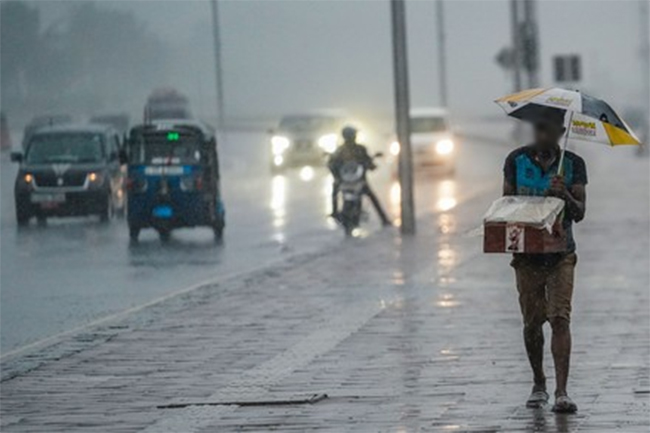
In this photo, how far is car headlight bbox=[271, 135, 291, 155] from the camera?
152 feet

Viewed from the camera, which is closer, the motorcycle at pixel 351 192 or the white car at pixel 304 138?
the motorcycle at pixel 351 192

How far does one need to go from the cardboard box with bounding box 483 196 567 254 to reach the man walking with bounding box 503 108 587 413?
3.4 inches

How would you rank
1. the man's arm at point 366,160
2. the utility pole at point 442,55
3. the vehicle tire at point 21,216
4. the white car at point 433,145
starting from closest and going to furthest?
1. the vehicle tire at point 21,216
2. the man's arm at point 366,160
3. the white car at point 433,145
4. the utility pole at point 442,55

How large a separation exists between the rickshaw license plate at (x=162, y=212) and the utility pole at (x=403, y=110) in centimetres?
287

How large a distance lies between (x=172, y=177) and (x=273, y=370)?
13.6 metres

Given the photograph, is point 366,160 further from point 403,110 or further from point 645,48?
point 645,48

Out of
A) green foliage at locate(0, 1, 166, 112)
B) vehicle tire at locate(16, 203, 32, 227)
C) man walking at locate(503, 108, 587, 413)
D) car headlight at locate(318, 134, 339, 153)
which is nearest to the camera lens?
man walking at locate(503, 108, 587, 413)

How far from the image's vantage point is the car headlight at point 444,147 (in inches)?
1921

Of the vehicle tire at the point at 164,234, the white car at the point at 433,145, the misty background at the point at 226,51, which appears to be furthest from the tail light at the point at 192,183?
the white car at the point at 433,145

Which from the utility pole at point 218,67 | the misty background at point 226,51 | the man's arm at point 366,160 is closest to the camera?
the misty background at point 226,51

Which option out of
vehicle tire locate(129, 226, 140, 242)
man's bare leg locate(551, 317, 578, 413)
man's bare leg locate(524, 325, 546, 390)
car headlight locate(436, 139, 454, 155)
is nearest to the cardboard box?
man's bare leg locate(551, 317, 578, 413)

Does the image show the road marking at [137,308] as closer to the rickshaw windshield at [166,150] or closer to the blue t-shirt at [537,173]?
the rickshaw windshield at [166,150]

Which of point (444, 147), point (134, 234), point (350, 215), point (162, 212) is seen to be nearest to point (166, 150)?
point (162, 212)

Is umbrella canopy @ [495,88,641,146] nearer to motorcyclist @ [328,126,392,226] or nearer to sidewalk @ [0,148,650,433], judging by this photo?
sidewalk @ [0,148,650,433]
